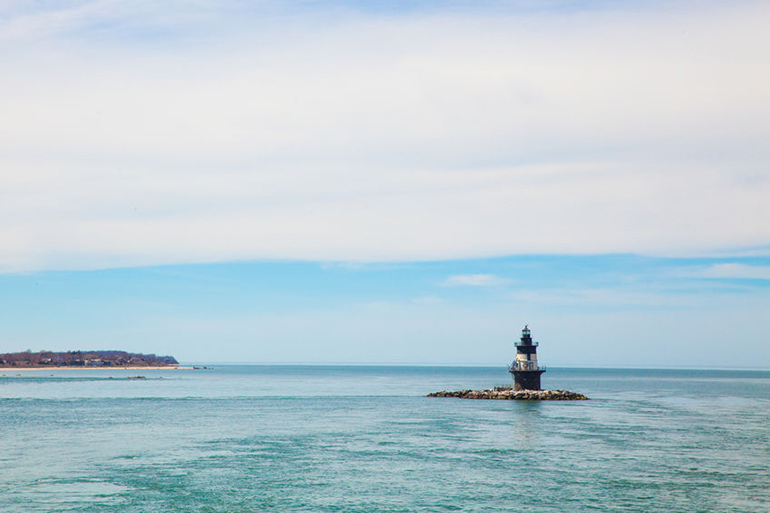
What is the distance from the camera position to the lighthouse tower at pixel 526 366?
9606cm

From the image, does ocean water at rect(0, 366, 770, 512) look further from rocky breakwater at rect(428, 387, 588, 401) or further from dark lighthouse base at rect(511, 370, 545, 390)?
dark lighthouse base at rect(511, 370, 545, 390)

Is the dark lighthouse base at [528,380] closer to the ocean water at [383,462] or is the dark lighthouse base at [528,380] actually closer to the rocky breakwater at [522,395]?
the rocky breakwater at [522,395]

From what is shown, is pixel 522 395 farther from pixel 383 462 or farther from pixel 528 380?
pixel 383 462

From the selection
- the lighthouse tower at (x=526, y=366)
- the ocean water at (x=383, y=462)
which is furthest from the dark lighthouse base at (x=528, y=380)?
the ocean water at (x=383, y=462)

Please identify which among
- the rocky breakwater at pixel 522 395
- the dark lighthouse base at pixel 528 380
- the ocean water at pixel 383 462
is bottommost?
the ocean water at pixel 383 462

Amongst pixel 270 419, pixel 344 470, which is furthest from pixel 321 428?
pixel 344 470

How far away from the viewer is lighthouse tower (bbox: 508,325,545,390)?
96.1 metres

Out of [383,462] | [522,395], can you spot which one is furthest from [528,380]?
[383,462]

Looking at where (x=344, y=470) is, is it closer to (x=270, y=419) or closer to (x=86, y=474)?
(x=86, y=474)

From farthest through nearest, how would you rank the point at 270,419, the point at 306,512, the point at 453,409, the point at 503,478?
the point at 453,409
the point at 270,419
the point at 503,478
the point at 306,512

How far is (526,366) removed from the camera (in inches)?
3890

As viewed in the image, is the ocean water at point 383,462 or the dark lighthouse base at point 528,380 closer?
the ocean water at point 383,462

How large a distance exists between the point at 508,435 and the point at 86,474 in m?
33.0

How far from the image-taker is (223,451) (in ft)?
171
